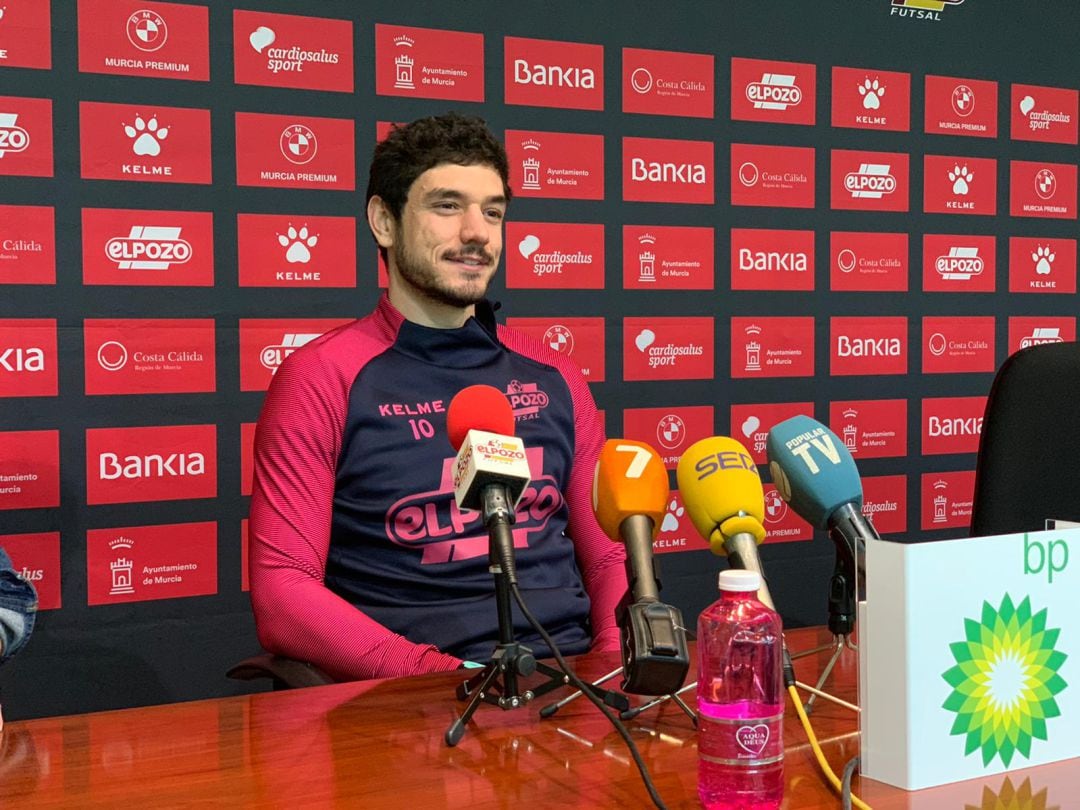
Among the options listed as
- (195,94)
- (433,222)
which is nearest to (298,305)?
(195,94)

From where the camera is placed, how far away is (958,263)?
11.4ft

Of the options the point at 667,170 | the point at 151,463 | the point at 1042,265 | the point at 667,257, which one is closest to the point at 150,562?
the point at 151,463

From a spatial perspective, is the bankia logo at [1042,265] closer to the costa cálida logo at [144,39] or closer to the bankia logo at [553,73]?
the bankia logo at [553,73]

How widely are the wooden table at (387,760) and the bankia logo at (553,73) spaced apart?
6.49 feet

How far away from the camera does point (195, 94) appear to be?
8.46 ft

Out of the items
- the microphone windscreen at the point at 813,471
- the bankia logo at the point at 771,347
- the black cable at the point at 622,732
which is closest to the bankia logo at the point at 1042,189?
the bankia logo at the point at 771,347

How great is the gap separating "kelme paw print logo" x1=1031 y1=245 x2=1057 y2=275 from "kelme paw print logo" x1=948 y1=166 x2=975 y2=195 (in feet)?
1.07

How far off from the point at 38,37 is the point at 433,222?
1034 millimetres

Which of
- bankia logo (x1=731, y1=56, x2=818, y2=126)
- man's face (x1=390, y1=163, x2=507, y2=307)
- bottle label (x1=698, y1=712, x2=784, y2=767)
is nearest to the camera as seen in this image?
bottle label (x1=698, y1=712, x2=784, y2=767)

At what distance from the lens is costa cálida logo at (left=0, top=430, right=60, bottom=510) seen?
2426 mm

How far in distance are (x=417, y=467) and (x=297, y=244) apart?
1013 mm

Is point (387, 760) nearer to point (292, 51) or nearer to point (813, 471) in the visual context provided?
point (813, 471)

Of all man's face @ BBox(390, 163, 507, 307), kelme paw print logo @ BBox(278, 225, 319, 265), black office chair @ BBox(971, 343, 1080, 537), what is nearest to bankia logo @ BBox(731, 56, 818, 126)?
kelme paw print logo @ BBox(278, 225, 319, 265)

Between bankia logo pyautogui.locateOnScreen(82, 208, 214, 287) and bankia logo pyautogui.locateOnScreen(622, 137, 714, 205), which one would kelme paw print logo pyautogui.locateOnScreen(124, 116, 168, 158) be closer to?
bankia logo pyautogui.locateOnScreen(82, 208, 214, 287)
